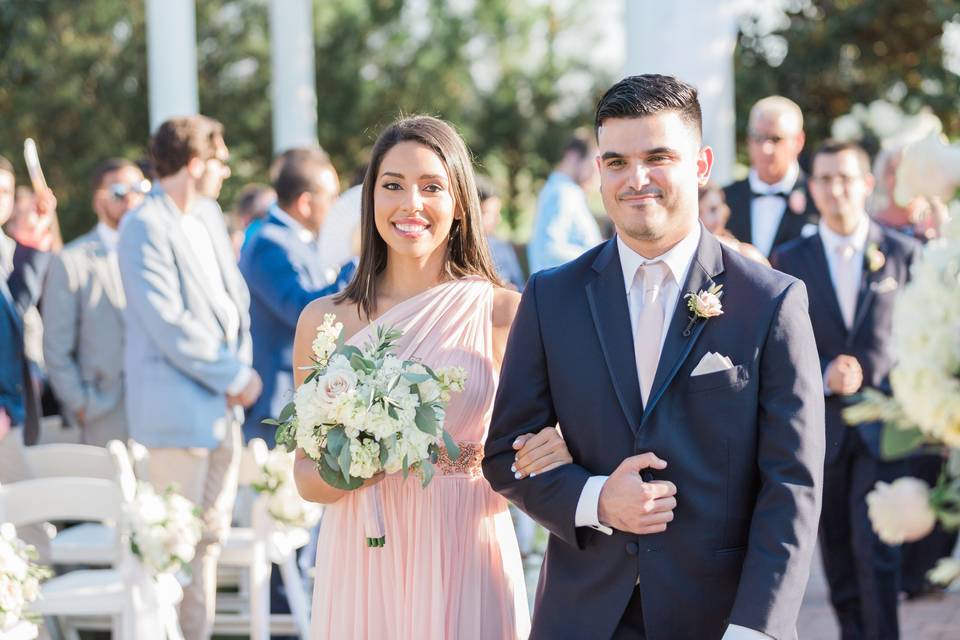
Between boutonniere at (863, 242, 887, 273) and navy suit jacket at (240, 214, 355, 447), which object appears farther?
navy suit jacket at (240, 214, 355, 447)

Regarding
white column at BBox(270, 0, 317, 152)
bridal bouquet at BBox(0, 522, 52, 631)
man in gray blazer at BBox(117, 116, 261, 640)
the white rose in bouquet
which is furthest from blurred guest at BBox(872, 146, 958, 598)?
white column at BBox(270, 0, 317, 152)

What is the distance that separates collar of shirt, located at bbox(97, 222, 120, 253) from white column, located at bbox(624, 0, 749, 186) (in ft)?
12.6

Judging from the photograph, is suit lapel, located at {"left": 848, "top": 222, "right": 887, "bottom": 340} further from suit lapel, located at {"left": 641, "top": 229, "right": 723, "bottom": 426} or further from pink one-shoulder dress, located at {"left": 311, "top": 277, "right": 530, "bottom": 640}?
suit lapel, located at {"left": 641, "top": 229, "right": 723, "bottom": 426}

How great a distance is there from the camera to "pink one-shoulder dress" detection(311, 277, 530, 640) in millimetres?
3662

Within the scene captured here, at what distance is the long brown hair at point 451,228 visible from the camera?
3.87 m

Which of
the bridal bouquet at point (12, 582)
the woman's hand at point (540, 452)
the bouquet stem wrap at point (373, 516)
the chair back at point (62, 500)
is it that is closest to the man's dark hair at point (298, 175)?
the chair back at point (62, 500)

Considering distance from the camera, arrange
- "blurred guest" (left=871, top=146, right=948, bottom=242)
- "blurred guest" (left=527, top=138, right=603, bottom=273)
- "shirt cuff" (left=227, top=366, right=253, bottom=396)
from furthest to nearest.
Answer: "blurred guest" (left=527, top=138, right=603, bottom=273) → "blurred guest" (left=871, top=146, right=948, bottom=242) → "shirt cuff" (left=227, top=366, right=253, bottom=396)

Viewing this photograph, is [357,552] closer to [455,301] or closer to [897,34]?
[455,301]

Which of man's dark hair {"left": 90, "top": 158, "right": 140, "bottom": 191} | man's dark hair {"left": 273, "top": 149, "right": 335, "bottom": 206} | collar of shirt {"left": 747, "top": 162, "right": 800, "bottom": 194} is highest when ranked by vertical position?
man's dark hair {"left": 90, "top": 158, "right": 140, "bottom": 191}

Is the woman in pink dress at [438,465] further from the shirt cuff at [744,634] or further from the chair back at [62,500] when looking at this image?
the chair back at [62,500]

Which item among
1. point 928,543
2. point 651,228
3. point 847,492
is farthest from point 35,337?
point 651,228

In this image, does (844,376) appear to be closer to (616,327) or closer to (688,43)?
(616,327)

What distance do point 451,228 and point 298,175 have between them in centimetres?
322

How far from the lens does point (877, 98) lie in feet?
52.1
